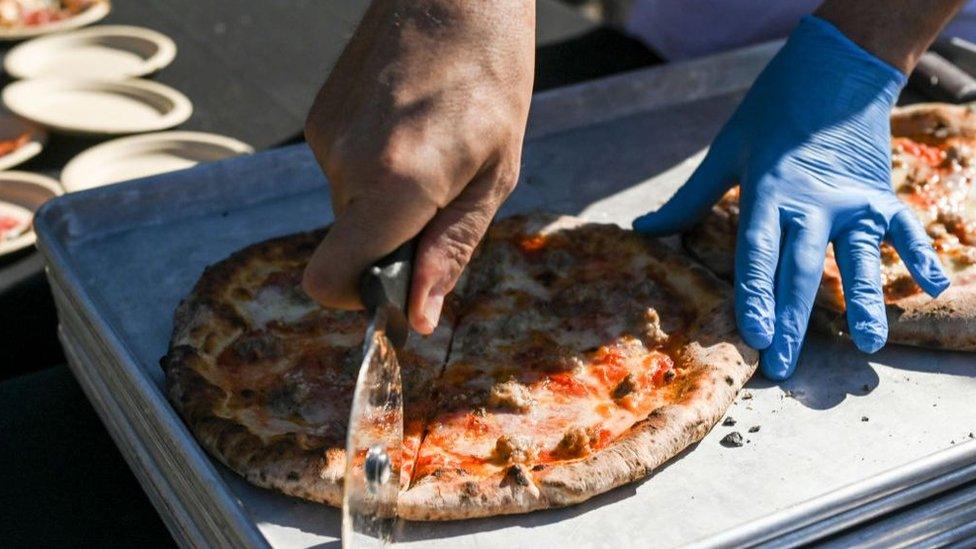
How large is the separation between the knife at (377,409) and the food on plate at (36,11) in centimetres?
290

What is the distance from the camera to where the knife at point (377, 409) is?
1.60 m

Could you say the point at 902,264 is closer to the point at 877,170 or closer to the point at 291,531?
the point at 877,170

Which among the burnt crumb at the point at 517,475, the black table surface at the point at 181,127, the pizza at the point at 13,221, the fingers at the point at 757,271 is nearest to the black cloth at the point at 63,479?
the black table surface at the point at 181,127

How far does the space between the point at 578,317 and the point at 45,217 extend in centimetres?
123

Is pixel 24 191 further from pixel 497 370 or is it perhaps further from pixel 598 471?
pixel 598 471

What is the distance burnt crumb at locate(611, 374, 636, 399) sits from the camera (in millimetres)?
2168

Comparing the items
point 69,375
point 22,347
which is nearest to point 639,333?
point 69,375

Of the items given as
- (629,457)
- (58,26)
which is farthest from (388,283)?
(58,26)

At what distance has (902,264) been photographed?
8.35ft

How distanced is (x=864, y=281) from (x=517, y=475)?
2.92 ft

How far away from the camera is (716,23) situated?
378 cm

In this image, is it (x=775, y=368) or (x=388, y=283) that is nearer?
(x=388, y=283)

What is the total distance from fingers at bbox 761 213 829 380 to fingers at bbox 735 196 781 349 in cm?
2

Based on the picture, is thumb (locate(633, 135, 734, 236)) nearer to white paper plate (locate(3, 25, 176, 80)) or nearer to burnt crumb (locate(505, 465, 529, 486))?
burnt crumb (locate(505, 465, 529, 486))
